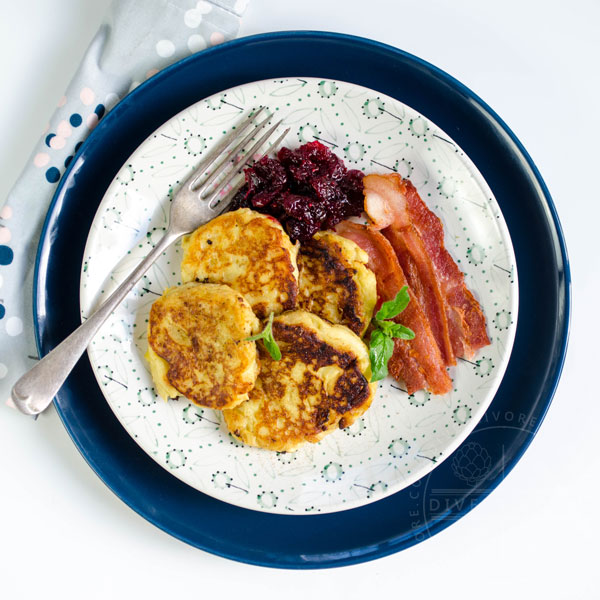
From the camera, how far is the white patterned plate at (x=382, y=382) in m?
3.08

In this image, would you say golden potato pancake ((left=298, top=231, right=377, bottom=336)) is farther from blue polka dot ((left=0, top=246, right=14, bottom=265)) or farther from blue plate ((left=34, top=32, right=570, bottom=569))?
blue polka dot ((left=0, top=246, right=14, bottom=265))

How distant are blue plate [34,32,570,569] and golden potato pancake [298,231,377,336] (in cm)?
105

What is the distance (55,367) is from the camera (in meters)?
2.89

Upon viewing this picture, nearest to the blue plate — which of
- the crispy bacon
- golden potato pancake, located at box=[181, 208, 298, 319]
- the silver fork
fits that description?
the silver fork

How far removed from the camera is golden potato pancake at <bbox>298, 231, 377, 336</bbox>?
2.98 metres

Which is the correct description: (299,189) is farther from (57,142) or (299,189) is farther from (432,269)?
(57,142)

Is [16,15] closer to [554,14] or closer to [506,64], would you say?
[506,64]

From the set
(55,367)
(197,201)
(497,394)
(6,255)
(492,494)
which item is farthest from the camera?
A: (492,494)

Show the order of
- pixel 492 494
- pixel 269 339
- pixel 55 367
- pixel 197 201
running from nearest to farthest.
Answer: pixel 269 339
pixel 55 367
pixel 197 201
pixel 492 494

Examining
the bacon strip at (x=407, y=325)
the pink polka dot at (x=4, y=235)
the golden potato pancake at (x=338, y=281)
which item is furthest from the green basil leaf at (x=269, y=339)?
the pink polka dot at (x=4, y=235)

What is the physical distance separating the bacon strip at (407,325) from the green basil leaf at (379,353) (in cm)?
29

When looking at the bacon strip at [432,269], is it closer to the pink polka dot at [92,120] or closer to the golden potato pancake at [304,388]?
the golden potato pancake at [304,388]

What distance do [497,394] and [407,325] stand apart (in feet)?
2.62

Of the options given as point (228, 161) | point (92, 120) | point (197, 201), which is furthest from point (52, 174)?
point (228, 161)
